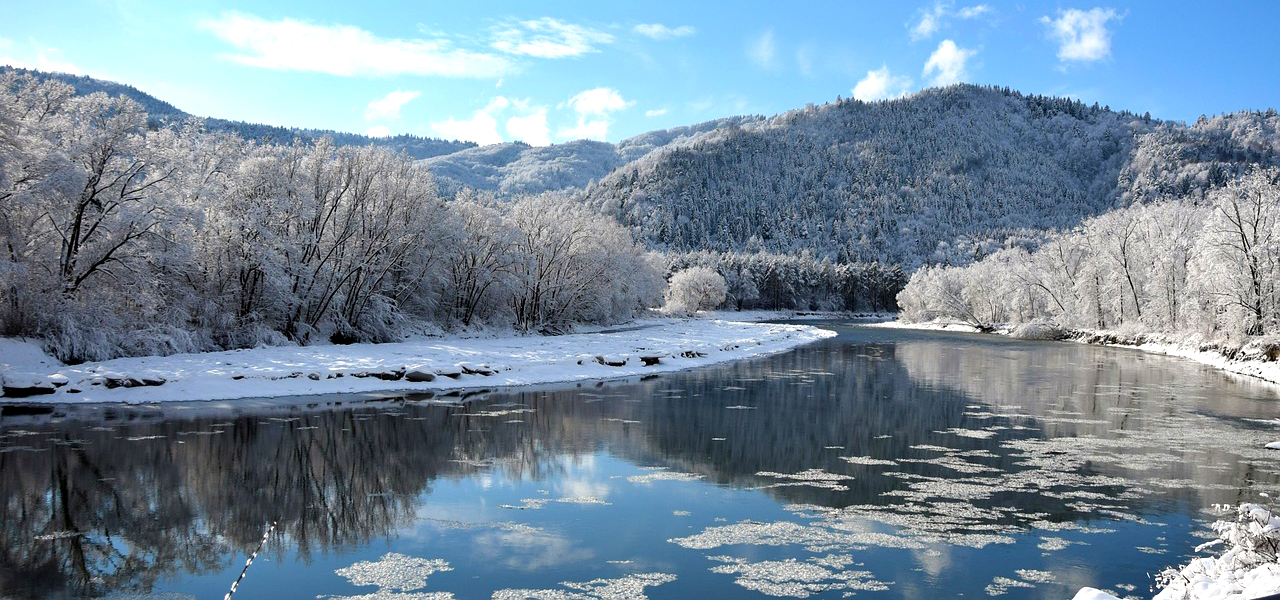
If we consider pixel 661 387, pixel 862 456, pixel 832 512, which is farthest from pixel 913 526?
pixel 661 387

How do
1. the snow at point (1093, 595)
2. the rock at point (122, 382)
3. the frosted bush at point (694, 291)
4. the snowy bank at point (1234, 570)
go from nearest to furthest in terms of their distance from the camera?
the snowy bank at point (1234, 570)
the snow at point (1093, 595)
the rock at point (122, 382)
the frosted bush at point (694, 291)

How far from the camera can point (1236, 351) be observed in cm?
4606

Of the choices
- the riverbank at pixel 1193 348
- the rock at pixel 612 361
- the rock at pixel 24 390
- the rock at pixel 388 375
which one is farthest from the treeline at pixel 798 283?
the rock at pixel 24 390

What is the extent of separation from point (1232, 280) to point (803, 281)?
124126 millimetres

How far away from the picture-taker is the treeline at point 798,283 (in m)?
158

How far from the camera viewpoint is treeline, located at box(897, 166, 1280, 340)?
154 feet

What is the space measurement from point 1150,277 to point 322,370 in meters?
65.1

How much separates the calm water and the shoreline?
9.03ft

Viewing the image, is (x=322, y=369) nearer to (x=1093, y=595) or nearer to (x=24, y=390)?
(x=24, y=390)

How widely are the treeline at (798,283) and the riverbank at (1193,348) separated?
65574mm

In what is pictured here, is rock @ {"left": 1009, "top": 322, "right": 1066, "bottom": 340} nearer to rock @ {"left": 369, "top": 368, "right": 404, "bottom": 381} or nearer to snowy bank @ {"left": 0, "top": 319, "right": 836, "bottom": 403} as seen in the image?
snowy bank @ {"left": 0, "top": 319, "right": 836, "bottom": 403}

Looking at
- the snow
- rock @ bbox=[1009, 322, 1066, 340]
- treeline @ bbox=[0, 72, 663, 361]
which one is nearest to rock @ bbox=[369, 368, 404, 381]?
treeline @ bbox=[0, 72, 663, 361]

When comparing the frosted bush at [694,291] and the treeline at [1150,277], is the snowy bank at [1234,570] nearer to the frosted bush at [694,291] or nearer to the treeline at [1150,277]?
the treeline at [1150,277]

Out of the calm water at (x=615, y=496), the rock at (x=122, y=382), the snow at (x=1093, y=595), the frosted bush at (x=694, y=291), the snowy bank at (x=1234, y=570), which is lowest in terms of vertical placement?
the calm water at (x=615, y=496)
